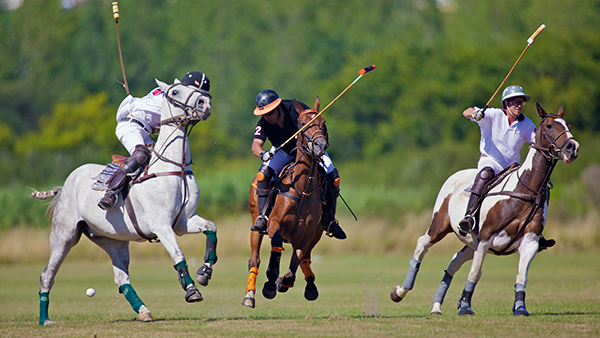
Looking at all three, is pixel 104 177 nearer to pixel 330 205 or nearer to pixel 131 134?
pixel 131 134

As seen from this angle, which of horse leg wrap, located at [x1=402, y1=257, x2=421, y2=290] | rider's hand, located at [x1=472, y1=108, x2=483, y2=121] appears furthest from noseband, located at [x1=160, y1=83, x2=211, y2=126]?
horse leg wrap, located at [x1=402, y1=257, x2=421, y2=290]

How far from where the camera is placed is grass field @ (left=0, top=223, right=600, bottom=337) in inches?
350

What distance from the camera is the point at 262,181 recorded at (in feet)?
35.1

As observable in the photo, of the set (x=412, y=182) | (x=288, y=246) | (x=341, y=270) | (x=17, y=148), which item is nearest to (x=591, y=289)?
(x=341, y=270)

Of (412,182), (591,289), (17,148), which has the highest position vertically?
(17,148)

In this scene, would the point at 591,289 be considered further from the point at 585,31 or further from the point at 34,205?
the point at 585,31

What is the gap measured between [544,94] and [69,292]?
32983 millimetres

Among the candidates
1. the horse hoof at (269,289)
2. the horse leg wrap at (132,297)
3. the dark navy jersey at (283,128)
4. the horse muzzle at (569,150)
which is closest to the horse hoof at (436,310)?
the horse hoof at (269,289)

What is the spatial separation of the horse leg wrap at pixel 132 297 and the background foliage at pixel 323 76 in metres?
19.1

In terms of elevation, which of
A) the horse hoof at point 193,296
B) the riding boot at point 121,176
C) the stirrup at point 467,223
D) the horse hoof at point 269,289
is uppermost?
the riding boot at point 121,176

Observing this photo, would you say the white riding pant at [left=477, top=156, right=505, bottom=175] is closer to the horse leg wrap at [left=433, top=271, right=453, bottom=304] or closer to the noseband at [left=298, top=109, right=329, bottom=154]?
the horse leg wrap at [left=433, top=271, right=453, bottom=304]

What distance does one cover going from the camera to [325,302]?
46.3 ft

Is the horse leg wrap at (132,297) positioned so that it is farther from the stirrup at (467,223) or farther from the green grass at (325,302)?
the stirrup at (467,223)

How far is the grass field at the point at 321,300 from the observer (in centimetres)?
888
